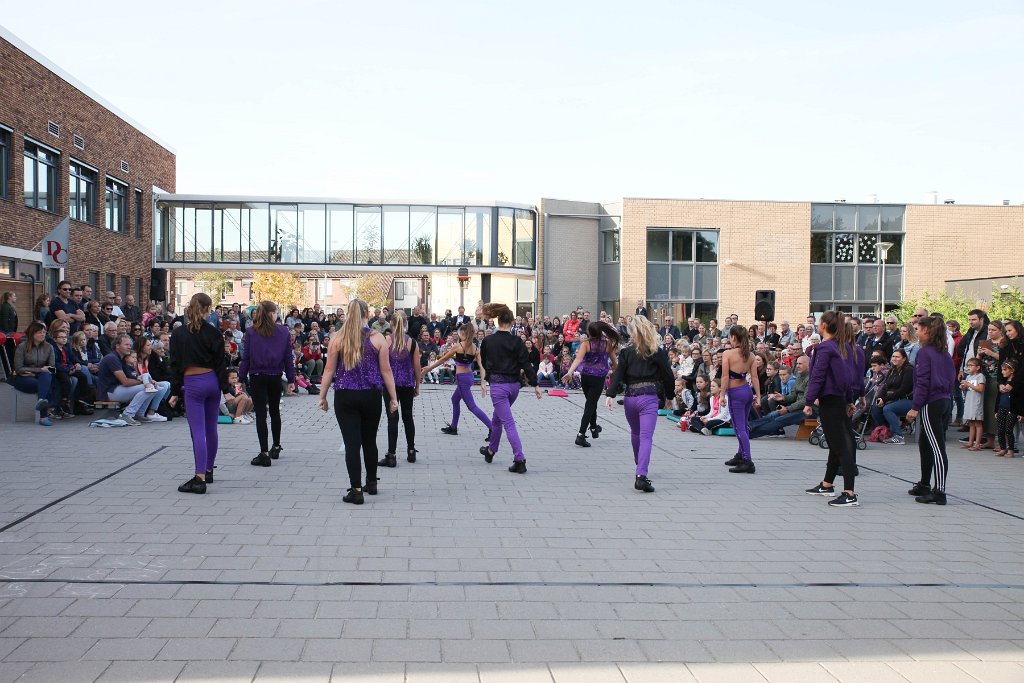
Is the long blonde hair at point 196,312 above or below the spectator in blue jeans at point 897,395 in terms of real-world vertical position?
above

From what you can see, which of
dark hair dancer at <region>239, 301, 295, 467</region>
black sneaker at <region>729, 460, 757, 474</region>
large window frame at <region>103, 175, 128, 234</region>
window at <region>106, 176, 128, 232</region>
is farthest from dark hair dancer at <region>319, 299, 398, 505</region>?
window at <region>106, 176, 128, 232</region>

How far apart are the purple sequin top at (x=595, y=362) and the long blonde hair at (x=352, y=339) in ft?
16.1

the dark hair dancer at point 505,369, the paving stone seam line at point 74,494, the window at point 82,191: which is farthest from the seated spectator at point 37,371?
Answer: the window at point 82,191

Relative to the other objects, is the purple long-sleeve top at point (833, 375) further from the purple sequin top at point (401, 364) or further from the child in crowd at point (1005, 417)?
the child in crowd at point (1005, 417)

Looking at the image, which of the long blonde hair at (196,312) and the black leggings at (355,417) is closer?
the black leggings at (355,417)

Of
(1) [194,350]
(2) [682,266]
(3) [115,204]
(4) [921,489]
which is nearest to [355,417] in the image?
(1) [194,350]

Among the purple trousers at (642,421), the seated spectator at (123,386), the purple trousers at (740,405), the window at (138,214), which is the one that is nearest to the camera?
the purple trousers at (642,421)

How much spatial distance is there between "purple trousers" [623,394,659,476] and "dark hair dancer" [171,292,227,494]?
3888 mm

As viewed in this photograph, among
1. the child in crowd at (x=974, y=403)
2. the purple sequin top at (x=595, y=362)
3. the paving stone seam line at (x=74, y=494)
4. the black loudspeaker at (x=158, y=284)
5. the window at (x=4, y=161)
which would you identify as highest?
the window at (x=4, y=161)

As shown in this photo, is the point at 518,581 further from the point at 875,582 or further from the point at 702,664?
the point at 875,582

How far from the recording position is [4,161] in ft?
71.8

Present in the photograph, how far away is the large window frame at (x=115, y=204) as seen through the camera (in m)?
29.2

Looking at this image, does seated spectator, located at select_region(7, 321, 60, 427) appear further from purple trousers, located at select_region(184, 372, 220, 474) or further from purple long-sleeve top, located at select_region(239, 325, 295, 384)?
purple trousers, located at select_region(184, 372, 220, 474)

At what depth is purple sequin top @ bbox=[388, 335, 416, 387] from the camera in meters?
10.3
